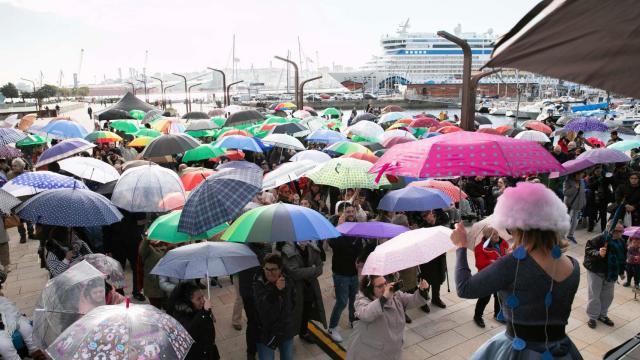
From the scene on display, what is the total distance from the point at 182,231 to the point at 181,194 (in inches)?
74.5

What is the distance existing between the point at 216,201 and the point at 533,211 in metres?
3.20

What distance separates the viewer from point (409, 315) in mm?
6109

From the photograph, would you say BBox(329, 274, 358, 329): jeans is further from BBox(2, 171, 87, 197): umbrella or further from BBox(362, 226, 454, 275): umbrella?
BBox(2, 171, 87, 197): umbrella

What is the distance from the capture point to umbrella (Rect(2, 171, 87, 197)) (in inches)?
220

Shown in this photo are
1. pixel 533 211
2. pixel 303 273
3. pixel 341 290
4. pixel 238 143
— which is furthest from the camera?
pixel 238 143

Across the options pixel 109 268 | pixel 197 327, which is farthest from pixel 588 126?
pixel 109 268

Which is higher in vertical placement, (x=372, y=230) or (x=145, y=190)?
(x=145, y=190)

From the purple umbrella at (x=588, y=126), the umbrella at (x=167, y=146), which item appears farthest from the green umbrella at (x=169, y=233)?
the purple umbrella at (x=588, y=126)

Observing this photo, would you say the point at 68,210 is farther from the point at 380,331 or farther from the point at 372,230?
the point at 380,331

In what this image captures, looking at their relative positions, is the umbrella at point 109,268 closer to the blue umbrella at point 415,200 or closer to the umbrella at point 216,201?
the umbrella at point 216,201

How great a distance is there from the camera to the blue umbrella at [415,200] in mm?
5621

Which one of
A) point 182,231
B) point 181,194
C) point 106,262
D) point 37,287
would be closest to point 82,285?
point 106,262

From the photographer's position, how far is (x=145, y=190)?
19.2ft

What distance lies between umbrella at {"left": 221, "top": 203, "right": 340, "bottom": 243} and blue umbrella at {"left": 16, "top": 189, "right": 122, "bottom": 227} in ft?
5.21
